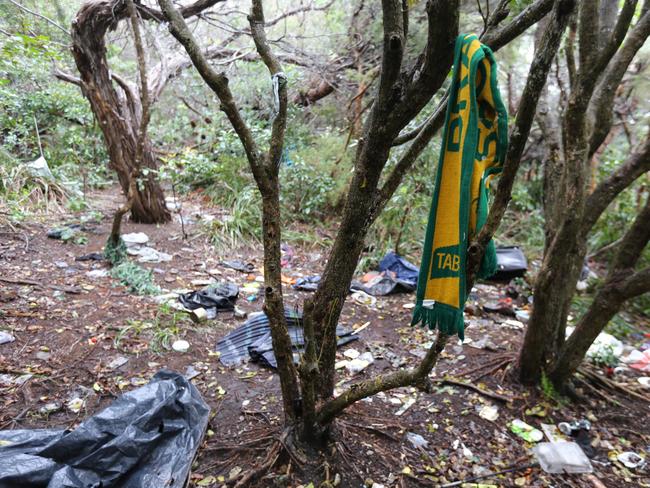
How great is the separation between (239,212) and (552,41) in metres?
4.45

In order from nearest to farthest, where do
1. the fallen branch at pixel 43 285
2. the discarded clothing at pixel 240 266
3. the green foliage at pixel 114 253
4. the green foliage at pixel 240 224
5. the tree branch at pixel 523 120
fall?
the tree branch at pixel 523 120 < the fallen branch at pixel 43 285 < the green foliage at pixel 114 253 < the discarded clothing at pixel 240 266 < the green foliage at pixel 240 224

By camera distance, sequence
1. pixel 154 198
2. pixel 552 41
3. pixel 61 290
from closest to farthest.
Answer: pixel 552 41
pixel 61 290
pixel 154 198

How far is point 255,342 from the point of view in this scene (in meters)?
2.87

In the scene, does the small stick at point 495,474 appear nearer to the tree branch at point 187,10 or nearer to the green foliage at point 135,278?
the green foliage at point 135,278

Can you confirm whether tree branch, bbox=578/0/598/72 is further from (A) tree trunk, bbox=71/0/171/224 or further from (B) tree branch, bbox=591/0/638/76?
(A) tree trunk, bbox=71/0/171/224

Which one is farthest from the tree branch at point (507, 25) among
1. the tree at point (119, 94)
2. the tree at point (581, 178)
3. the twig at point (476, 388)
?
the tree at point (119, 94)

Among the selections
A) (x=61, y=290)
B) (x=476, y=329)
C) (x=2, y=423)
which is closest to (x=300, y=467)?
(x=2, y=423)

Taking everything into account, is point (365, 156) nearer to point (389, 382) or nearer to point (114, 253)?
point (389, 382)

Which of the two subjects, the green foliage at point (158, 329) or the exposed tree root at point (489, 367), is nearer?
the exposed tree root at point (489, 367)

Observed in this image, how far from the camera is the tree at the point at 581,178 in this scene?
208 cm

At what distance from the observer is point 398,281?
4.18 metres

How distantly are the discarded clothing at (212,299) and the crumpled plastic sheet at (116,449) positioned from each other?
1.44 meters

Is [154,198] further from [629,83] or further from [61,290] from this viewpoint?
[629,83]

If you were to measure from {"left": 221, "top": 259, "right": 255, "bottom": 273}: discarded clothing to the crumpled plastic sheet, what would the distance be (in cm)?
251
